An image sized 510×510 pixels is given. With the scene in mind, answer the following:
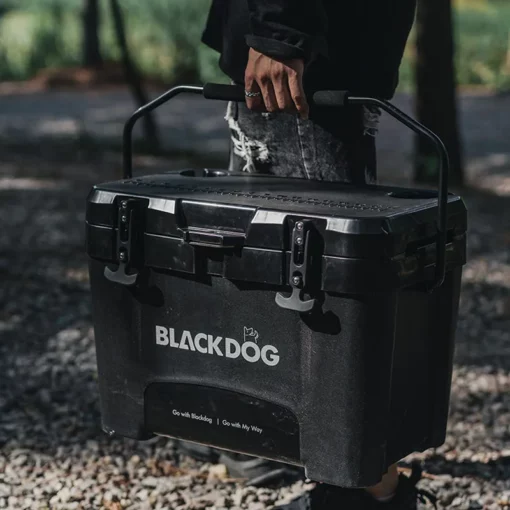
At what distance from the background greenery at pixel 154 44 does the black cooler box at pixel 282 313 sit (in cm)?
1431

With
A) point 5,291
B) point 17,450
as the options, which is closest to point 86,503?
point 17,450

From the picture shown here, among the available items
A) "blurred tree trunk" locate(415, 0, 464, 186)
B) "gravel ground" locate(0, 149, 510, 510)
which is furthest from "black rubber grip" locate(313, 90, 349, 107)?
"blurred tree trunk" locate(415, 0, 464, 186)

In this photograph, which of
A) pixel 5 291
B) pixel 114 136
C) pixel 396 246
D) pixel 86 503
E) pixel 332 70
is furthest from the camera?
pixel 114 136

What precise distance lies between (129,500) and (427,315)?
101cm

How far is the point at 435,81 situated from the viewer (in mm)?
7184

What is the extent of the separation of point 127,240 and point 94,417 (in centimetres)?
120

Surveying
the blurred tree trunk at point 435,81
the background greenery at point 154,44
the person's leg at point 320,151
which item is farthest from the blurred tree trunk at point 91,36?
the person's leg at point 320,151

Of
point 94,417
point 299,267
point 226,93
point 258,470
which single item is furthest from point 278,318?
point 94,417

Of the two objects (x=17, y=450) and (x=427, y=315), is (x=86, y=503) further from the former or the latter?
(x=427, y=315)

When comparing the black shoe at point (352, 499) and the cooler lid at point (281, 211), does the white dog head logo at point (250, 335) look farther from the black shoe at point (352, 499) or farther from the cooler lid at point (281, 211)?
the black shoe at point (352, 499)

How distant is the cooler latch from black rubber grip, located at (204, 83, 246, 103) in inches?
14.8

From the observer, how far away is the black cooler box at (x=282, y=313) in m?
2.06

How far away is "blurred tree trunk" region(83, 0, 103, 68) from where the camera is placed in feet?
52.9

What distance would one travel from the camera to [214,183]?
2375 mm
